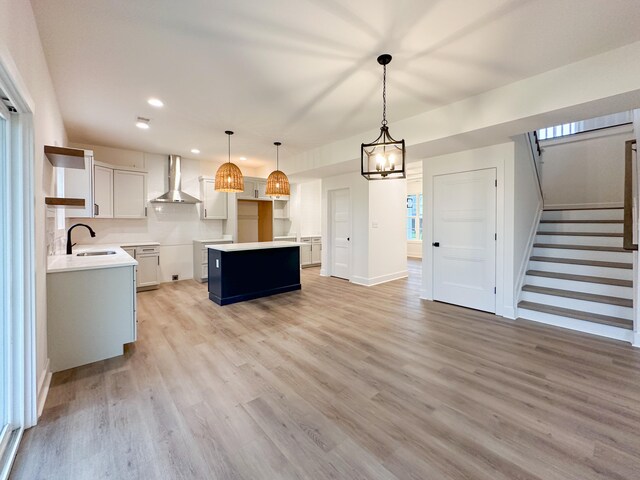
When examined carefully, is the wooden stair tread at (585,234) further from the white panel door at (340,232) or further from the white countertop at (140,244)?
the white countertop at (140,244)

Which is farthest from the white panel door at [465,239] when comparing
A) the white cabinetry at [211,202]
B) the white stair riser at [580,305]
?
the white cabinetry at [211,202]

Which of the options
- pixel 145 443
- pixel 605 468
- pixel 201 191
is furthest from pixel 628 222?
pixel 201 191

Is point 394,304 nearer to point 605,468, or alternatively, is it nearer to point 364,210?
point 364,210

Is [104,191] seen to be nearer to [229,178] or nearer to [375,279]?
[229,178]

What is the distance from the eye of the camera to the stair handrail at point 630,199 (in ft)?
9.37

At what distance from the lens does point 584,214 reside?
4.83m

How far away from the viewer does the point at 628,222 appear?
2.88 metres

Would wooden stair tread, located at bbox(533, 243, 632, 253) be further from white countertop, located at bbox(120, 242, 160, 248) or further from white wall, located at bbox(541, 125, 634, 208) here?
white countertop, located at bbox(120, 242, 160, 248)

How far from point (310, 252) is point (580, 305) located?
5.89 meters

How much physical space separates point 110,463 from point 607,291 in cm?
532

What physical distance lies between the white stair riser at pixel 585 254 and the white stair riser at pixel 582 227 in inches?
24.2

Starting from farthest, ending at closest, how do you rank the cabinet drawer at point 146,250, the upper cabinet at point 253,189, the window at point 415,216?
the window at point 415,216 < the upper cabinet at point 253,189 < the cabinet drawer at point 146,250

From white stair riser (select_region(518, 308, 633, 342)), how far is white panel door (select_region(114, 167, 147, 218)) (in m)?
6.95

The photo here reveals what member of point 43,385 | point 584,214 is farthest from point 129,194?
point 584,214
